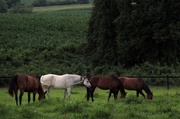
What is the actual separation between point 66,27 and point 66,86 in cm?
5306

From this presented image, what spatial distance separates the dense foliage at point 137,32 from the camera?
4103cm

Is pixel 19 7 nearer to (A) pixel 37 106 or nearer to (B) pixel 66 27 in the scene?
(B) pixel 66 27

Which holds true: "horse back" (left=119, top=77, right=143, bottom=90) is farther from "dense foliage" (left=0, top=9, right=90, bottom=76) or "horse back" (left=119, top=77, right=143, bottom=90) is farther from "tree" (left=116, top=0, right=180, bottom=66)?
"dense foliage" (left=0, top=9, right=90, bottom=76)

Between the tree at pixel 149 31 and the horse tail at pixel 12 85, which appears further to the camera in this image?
the tree at pixel 149 31

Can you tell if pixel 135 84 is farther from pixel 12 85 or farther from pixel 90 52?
pixel 90 52

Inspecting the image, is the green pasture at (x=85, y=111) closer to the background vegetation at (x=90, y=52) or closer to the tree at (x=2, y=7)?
the background vegetation at (x=90, y=52)

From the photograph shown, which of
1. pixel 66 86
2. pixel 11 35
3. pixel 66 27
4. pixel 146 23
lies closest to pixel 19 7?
pixel 66 27

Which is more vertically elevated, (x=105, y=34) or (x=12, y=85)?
(x=12, y=85)

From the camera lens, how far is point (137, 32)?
42.9 m

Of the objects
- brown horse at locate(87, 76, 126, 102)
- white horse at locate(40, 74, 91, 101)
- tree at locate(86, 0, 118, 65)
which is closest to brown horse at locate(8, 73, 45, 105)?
white horse at locate(40, 74, 91, 101)

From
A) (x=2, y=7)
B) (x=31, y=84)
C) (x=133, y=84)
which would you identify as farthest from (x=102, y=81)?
(x=2, y=7)

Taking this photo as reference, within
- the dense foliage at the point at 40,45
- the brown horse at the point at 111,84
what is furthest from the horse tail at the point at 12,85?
the dense foliage at the point at 40,45

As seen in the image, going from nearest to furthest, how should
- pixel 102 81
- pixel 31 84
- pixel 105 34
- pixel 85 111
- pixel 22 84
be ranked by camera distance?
pixel 85 111 < pixel 22 84 < pixel 31 84 < pixel 102 81 < pixel 105 34

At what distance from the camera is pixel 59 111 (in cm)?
1747
